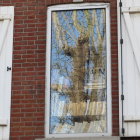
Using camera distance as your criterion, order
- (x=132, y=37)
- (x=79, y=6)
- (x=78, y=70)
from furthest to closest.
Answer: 1. (x=79, y=6)
2. (x=78, y=70)
3. (x=132, y=37)

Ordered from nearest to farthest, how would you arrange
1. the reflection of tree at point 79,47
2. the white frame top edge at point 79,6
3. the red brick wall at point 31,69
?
the red brick wall at point 31,69 → the reflection of tree at point 79,47 → the white frame top edge at point 79,6

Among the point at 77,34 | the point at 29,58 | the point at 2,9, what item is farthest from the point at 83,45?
the point at 2,9

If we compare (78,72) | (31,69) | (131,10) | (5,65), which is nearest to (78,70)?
(78,72)

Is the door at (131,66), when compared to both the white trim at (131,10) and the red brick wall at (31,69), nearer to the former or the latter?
the white trim at (131,10)

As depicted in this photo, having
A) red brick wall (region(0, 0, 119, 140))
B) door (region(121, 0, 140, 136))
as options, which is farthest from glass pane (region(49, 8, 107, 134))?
door (region(121, 0, 140, 136))

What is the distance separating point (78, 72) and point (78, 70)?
1.3 inches

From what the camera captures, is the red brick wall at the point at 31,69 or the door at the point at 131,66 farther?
the red brick wall at the point at 31,69

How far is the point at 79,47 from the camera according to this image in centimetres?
933

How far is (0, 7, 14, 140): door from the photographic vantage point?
8992mm

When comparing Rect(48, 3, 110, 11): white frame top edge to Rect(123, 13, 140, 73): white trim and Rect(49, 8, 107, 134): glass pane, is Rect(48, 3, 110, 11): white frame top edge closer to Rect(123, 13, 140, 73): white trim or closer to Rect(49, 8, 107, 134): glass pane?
Rect(49, 8, 107, 134): glass pane

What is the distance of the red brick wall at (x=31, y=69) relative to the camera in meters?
8.95

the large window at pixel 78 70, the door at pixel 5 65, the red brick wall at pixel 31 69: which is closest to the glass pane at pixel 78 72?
the large window at pixel 78 70

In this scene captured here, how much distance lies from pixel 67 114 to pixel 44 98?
1.50 ft

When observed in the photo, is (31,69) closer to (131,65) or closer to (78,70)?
(78,70)
